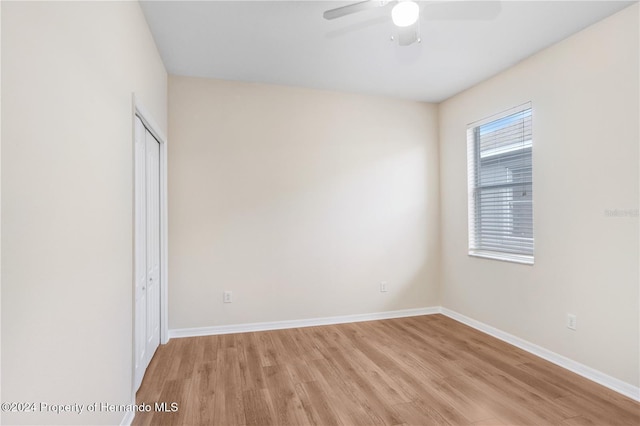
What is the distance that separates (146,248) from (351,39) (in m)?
2.47

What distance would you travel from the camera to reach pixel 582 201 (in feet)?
8.29

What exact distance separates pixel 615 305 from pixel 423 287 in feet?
6.63

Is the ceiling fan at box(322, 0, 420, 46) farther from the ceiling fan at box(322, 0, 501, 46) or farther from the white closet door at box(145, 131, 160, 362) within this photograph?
the white closet door at box(145, 131, 160, 362)

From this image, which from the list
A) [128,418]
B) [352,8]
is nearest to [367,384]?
[128,418]

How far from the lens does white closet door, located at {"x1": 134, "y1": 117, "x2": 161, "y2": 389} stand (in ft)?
7.47

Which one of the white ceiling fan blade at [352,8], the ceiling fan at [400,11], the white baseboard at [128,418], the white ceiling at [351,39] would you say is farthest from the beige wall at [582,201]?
the white baseboard at [128,418]

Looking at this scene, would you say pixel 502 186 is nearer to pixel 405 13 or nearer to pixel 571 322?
pixel 571 322

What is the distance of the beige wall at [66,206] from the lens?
916mm

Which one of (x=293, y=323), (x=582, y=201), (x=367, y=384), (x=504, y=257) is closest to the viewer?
(x=367, y=384)

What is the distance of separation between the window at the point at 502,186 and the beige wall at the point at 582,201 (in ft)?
0.45

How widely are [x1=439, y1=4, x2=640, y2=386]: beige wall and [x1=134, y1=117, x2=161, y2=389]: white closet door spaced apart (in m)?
3.34

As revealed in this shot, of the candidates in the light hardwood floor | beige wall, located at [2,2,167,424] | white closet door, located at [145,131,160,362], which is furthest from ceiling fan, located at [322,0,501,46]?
the light hardwood floor

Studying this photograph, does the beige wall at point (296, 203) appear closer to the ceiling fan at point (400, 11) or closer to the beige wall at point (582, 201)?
the beige wall at point (582, 201)

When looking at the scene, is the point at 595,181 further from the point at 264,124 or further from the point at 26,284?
the point at 26,284
